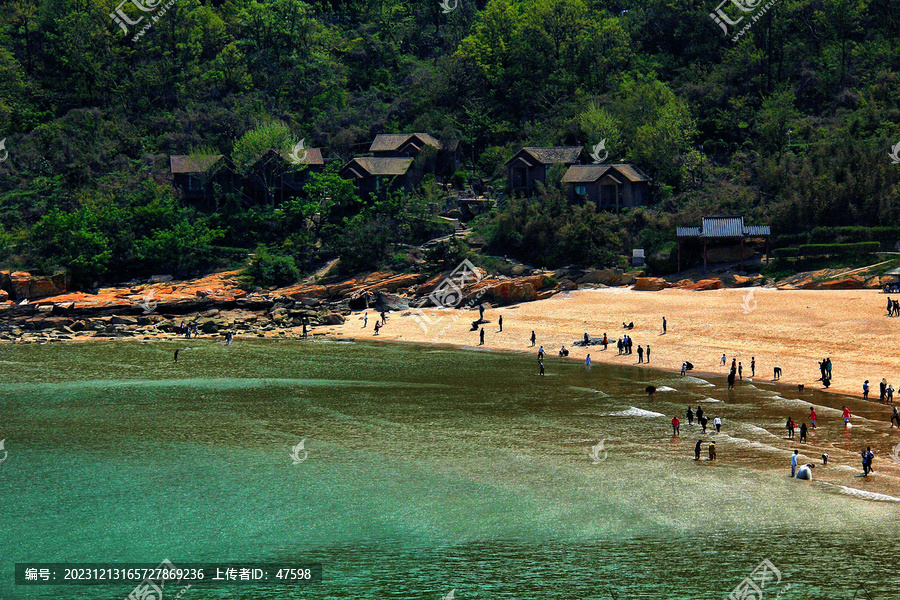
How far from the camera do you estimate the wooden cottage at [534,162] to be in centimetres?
10488

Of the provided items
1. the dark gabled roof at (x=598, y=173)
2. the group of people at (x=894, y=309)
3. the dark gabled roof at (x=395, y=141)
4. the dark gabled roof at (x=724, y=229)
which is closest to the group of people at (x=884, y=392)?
the group of people at (x=894, y=309)

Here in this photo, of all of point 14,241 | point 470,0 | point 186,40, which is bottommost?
point 14,241

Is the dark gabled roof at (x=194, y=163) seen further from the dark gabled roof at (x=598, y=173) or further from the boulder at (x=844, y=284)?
the boulder at (x=844, y=284)

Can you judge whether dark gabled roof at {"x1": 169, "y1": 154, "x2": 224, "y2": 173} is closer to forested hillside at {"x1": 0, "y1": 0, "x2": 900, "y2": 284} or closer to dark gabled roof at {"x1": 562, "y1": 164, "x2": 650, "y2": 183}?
forested hillside at {"x1": 0, "y1": 0, "x2": 900, "y2": 284}

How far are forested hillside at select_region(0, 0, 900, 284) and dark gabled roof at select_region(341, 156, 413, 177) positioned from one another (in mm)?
3591

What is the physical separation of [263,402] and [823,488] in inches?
1249

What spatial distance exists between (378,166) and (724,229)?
4519 cm

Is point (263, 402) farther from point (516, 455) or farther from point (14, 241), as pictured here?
point (14, 241)

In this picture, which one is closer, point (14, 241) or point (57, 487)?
point (57, 487)

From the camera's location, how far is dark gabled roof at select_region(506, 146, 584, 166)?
10475cm

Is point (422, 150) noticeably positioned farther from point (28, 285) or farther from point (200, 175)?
point (28, 285)

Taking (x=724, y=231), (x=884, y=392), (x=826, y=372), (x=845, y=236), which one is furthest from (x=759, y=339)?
(x=845, y=236)

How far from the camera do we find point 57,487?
37.9m

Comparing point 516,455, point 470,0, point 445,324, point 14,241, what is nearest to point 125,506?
point 516,455
